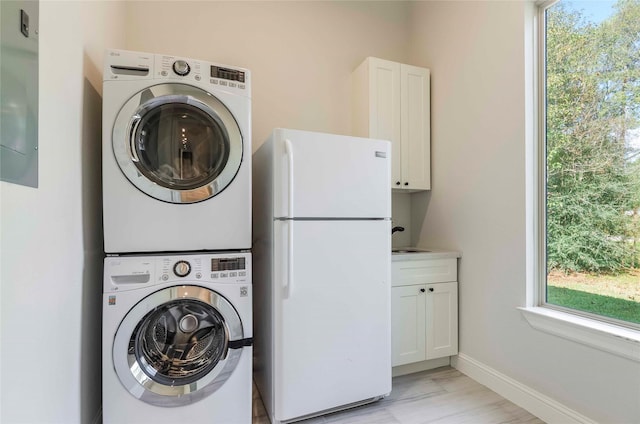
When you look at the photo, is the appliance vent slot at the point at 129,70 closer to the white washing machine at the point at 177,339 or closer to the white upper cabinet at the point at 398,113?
the white washing machine at the point at 177,339

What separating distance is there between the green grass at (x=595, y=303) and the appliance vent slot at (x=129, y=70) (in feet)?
7.95

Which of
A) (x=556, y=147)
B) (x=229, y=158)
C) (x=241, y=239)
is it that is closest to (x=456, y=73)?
(x=556, y=147)

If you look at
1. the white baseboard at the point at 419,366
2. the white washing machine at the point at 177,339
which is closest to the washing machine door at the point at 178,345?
the white washing machine at the point at 177,339

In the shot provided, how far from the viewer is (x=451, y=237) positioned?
2389 millimetres

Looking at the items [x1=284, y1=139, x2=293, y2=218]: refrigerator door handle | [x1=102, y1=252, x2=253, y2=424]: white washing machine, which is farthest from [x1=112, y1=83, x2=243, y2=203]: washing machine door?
[x1=102, y1=252, x2=253, y2=424]: white washing machine

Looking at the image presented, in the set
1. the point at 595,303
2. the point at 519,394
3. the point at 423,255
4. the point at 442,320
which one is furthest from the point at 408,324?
the point at 595,303

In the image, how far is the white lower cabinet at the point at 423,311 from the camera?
212 cm

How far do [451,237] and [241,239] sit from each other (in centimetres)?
159

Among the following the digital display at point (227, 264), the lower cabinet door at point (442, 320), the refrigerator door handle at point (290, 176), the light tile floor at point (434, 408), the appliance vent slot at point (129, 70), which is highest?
the appliance vent slot at point (129, 70)

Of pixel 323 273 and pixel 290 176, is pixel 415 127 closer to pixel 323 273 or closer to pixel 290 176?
pixel 290 176

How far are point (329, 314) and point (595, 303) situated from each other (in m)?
1.34

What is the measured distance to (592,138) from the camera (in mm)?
1624

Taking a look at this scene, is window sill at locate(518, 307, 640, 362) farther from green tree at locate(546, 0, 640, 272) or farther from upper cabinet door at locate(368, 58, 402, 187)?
upper cabinet door at locate(368, 58, 402, 187)

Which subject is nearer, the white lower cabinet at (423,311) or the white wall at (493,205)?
the white wall at (493,205)
